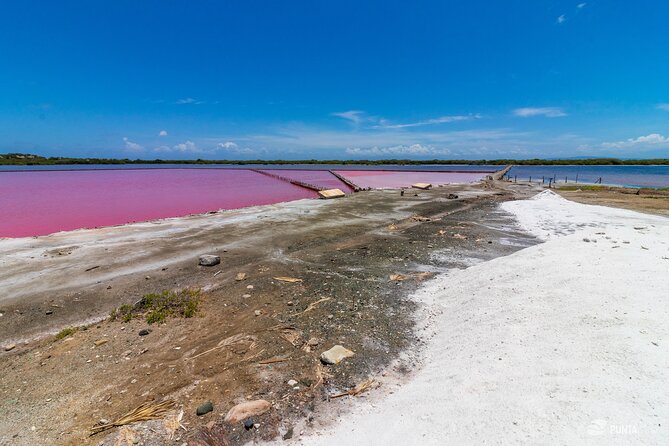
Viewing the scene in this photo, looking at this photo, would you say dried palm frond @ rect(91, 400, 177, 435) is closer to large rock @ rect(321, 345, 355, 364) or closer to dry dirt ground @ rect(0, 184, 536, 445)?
dry dirt ground @ rect(0, 184, 536, 445)

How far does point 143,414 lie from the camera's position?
3865mm

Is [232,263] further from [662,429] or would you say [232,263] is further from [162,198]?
[162,198]

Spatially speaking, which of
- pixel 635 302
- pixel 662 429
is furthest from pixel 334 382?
pixel 635 302

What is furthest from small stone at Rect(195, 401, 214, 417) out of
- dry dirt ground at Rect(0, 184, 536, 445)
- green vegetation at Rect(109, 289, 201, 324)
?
green vegetation at Rect(109, 289, 201, 324)

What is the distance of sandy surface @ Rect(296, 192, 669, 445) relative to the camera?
2.85 meters

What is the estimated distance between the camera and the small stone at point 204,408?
12.8 ft

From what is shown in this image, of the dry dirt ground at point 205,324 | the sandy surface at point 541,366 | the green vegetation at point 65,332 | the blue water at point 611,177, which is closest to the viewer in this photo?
the sandy surface at point 541,366

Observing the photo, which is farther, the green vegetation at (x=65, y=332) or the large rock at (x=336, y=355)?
the green vegetation at (x=65, y=332)

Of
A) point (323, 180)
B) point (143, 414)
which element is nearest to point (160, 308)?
point (143, 414)

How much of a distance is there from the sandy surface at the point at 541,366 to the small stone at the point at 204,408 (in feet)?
4.28

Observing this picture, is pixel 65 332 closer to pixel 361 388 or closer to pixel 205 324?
pixel 205 324

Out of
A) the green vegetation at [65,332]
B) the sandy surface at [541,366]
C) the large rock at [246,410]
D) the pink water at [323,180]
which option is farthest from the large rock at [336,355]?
the pink water at [323,180]

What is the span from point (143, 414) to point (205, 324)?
2300 millimetres

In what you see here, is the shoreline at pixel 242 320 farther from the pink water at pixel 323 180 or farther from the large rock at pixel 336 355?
the pink water at pixel 323 180
